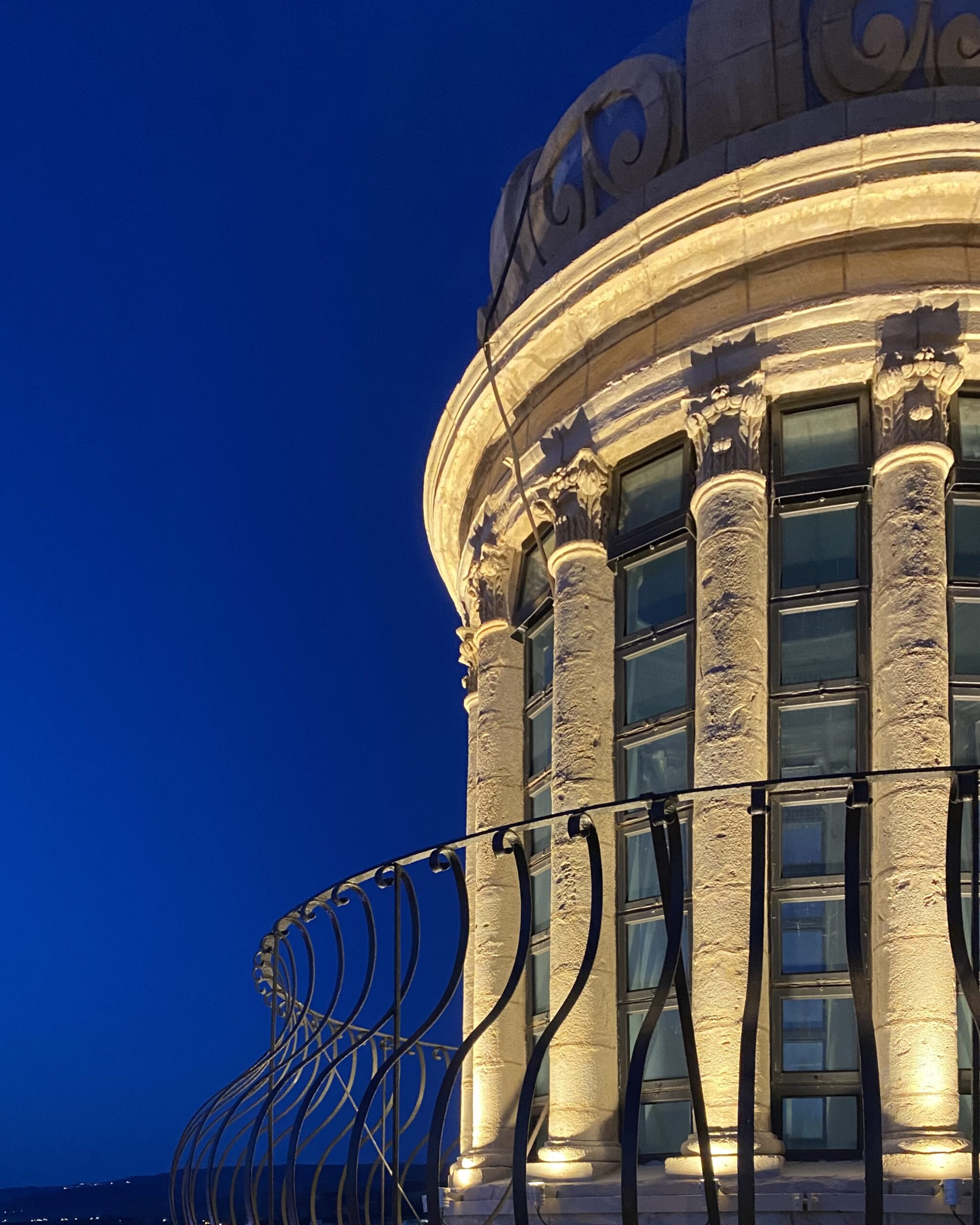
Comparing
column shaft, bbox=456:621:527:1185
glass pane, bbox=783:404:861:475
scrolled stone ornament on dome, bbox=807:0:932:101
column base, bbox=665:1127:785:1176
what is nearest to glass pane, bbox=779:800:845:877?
column base, bbox=665:1127:785:1176

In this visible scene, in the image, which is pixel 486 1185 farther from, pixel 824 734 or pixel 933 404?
pixel 933 404

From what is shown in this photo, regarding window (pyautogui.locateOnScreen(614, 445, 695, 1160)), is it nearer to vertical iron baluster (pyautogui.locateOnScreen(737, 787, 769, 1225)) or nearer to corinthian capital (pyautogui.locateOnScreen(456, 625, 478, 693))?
corinthian capital (pyautogui.locateOnScreen(456, 625, 478, 693))

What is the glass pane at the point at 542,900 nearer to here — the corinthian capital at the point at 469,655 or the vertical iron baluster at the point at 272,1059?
the corinthian capital at the point at 469,655

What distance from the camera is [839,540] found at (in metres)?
12.9

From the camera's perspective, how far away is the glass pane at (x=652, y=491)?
13.8m

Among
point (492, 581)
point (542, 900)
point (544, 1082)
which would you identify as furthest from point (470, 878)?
point (492, 581)

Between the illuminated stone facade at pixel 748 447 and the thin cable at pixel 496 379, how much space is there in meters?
0.18

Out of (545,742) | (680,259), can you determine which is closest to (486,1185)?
(545,742)

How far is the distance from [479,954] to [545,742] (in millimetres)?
2097

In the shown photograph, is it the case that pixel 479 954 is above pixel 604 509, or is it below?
below

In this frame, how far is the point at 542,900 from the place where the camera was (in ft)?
48.3

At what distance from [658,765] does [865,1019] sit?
6532 mm

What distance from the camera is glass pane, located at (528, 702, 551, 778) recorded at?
1503 centimetres

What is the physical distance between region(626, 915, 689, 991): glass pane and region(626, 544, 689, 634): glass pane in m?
2.51
